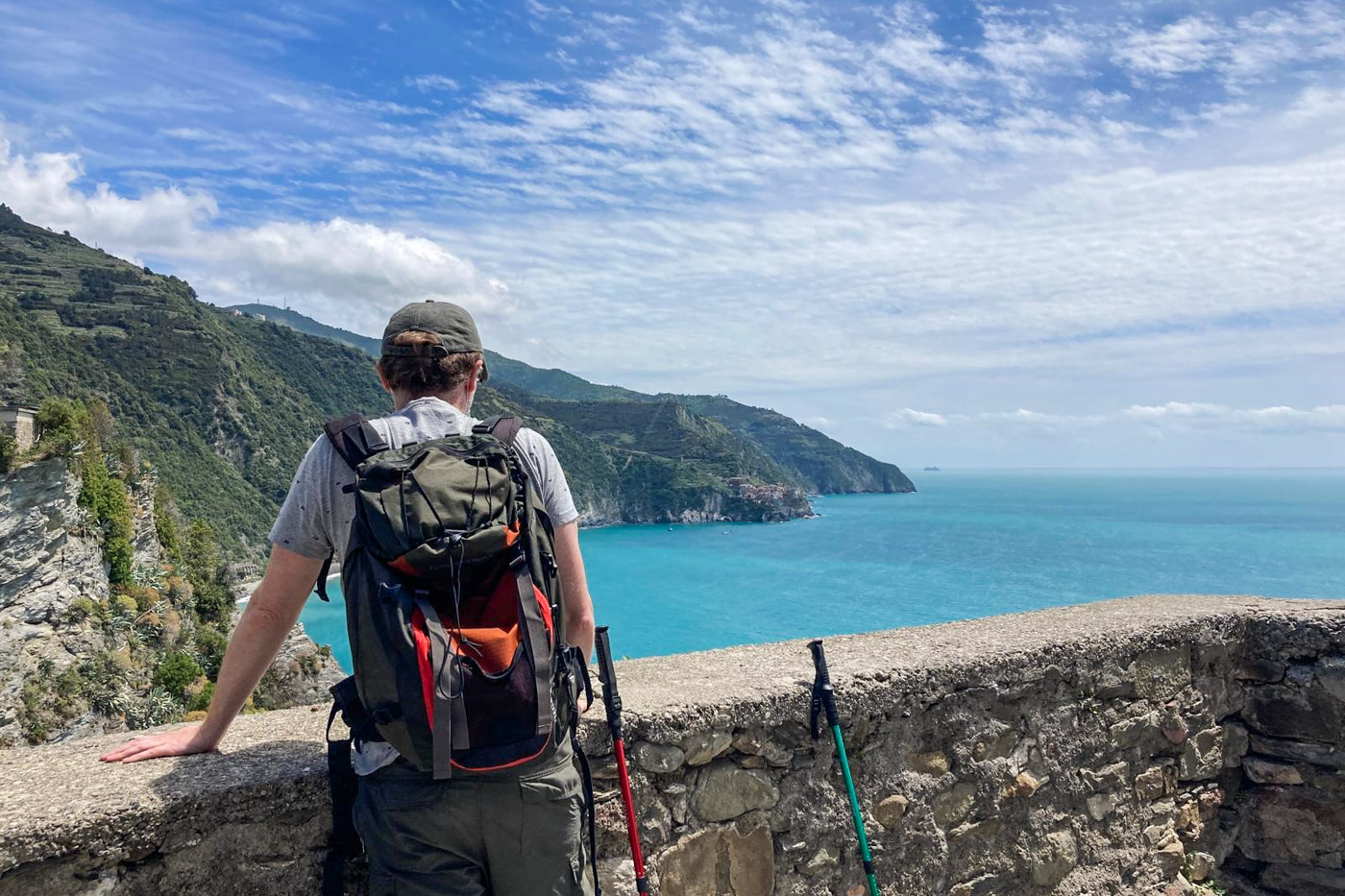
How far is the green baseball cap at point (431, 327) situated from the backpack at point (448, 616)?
0.84ft

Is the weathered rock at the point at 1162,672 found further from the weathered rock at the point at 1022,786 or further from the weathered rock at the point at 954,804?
the weathered rock at the point at 954,804

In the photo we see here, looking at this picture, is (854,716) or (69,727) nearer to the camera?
(854,716)

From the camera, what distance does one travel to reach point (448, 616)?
1.49m

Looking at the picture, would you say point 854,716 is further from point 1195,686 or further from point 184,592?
point 184,592

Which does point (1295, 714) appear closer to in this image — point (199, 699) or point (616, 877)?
point (616, 877)

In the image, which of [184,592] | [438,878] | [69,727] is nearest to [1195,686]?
[438,878]

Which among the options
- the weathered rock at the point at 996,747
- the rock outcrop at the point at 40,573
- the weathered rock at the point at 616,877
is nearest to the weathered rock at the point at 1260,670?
the weathered rock at the point at 996,747

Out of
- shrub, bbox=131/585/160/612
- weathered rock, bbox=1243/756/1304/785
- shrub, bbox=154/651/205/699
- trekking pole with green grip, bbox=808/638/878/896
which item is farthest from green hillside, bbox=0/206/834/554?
weathered rock, bbox=1243/756/1304/785

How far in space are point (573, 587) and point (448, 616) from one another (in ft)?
1.22

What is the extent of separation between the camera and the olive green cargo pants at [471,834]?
61.4 inches

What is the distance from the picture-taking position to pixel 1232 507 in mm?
179875

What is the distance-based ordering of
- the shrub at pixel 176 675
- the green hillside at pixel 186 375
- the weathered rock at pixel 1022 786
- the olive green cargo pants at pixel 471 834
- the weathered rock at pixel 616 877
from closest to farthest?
the olive green cargo pants at pixel 471 834 → the weathered rock at pixel 616 877 → the weathered rock at pixel 1022 786 → the shrub at pixel 176 675 → the green hillside at pixel 186 375

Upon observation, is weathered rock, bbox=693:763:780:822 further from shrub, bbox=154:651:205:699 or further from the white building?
the white building

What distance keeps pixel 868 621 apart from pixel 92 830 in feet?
240
